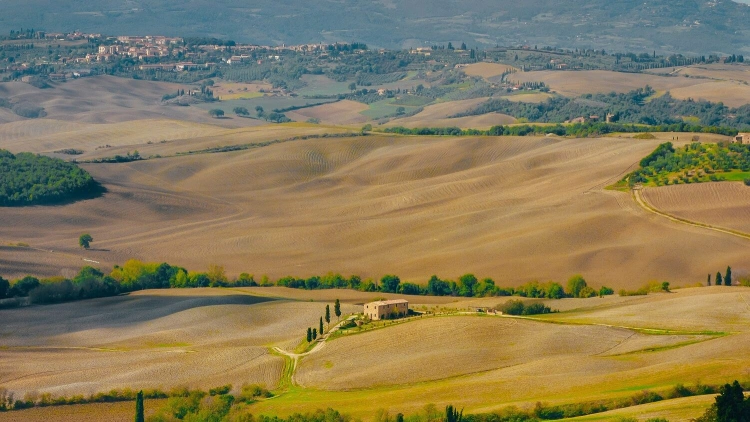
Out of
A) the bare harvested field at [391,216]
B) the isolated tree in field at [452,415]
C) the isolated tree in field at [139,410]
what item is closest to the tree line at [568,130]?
the bare harvested field at [391,216]

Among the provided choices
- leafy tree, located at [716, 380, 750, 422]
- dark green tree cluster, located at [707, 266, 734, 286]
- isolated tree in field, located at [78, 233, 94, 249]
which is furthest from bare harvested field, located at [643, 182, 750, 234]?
leafy tree, located at [716, 380, 750, 422]

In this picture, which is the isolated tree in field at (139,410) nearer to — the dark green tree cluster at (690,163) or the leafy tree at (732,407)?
the leafy tree at (732,407)

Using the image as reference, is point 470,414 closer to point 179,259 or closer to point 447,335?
point 447,335

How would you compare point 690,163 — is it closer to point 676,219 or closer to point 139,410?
point 676,219

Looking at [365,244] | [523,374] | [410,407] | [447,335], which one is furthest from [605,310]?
[365,244]

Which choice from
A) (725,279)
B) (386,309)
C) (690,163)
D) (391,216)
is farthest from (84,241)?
(690,163)

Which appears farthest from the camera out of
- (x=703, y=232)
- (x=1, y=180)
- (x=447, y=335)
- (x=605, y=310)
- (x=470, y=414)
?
(x=1, y=180)
